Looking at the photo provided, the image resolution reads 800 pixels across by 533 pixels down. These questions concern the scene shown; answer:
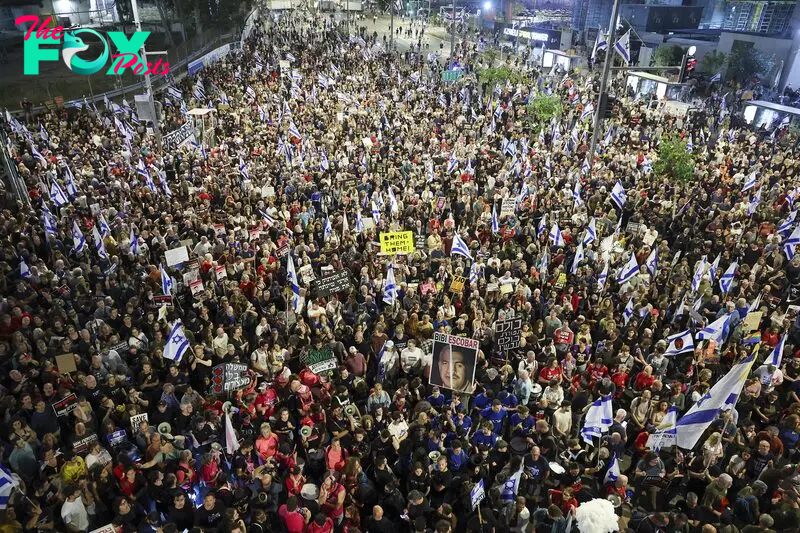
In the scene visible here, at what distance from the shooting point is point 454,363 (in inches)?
351

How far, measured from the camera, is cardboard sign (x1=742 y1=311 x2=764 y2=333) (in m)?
10.5

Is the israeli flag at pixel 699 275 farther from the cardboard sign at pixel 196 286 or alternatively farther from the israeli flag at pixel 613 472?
the cardboard sign at pixel 196 286

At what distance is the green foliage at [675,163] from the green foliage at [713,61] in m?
25.0

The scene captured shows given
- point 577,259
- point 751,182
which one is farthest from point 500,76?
point 577,259

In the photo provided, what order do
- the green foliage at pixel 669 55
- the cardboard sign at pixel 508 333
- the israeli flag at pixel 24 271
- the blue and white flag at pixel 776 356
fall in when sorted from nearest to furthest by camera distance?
the blue and white flag at pixel 776 356 < the cardboard sign at pixel 508 333 < the israeli flag at pixel 24 271 < the green foliage at pixel 669 55

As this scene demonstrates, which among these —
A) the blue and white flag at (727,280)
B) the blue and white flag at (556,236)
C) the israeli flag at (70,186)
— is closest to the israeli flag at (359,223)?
the blue and white flag at (556,236)

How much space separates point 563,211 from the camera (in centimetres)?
1597

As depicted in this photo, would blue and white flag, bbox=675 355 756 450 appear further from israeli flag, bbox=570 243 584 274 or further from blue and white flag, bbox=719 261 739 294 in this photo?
israeli flag, bbox=570 243 584 274

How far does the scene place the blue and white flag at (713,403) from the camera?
7.38 metres

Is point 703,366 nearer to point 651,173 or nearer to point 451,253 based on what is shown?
point 451,253

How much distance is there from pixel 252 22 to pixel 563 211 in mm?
71520

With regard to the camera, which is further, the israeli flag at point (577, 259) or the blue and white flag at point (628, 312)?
the israeli flag at point (577, 259)

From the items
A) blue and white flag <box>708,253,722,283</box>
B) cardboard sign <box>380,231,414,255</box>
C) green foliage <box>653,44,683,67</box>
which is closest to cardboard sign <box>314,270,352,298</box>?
cardboard sign <box>380,231,414,255</box>

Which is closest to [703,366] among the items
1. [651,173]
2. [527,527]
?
[527,527]
